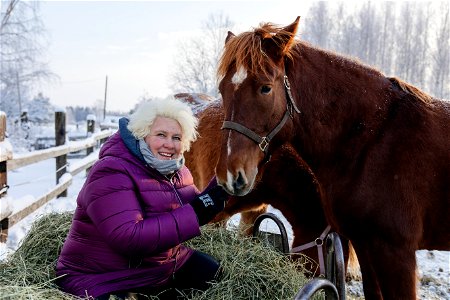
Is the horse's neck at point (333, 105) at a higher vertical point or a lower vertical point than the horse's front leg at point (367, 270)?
higher

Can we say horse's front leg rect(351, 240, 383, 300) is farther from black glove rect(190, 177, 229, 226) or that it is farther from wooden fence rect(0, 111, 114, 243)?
wooden fence rect(0, 111, 114, 243)

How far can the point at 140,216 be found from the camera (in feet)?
6.53

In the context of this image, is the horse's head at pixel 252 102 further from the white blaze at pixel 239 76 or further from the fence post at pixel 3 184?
the fence post at pixel 3 184

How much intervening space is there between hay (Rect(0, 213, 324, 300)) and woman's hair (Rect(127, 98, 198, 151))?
818mm

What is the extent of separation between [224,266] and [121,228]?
33.8 inches

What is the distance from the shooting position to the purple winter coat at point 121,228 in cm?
194

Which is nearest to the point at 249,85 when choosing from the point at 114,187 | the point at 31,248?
the point at 114,187

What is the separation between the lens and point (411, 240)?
2.39 m

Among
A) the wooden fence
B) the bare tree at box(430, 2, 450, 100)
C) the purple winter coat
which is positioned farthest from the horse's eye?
the bare tree at box(430, 2, 450, 100)

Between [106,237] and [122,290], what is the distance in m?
0.33

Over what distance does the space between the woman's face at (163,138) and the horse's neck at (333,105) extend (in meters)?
0.80

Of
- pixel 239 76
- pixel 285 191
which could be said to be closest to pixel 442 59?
pixel 285 191

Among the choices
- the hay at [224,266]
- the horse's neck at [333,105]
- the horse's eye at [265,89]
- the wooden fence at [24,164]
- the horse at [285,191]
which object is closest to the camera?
the hay at [224,266]

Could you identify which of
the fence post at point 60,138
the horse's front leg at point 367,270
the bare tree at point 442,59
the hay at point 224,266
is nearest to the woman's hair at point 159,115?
the hay at point 224,266
